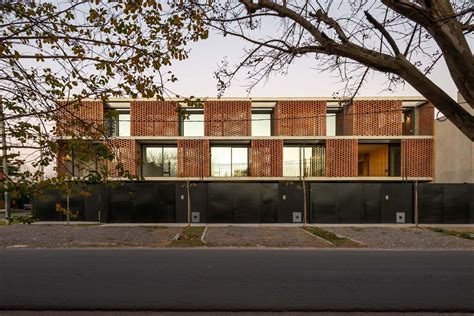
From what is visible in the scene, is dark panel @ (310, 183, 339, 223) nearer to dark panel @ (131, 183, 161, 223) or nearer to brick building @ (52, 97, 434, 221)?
brick building @ (52, 97, 434, 221)

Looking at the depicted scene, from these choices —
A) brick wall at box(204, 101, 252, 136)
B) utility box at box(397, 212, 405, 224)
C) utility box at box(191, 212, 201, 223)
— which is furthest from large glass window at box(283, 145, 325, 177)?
utility box at box(191, 212, 201, 223)

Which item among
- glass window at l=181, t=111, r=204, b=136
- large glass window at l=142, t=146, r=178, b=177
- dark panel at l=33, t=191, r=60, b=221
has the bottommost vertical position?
dark panel at l=33, t=191, r=60, b=221

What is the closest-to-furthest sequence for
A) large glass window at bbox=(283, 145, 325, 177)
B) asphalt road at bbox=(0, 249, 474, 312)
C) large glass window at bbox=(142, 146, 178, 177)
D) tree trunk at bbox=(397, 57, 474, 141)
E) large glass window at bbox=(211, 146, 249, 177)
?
tree trunk at bbox=(397, 57, 474, 141), asphalt road at bbox=(0, 249, 474, 312), large glass window at bbox=(283, 145, 325, 177), large glass window at bbox=(142, 146, 178, 177), large glass window at bbox=(211, 146, 249, 177)

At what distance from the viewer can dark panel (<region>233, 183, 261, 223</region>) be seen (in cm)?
2115

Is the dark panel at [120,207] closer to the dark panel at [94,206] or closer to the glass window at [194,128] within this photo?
the dark panel at [94,206]

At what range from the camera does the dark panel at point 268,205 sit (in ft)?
69.5

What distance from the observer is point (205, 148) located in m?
23.2

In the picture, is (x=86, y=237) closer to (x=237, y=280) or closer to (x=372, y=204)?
(x=237, y=280)

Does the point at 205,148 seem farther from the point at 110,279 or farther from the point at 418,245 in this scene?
the point at 110,279

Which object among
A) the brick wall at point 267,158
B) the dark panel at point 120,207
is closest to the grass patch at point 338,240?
the brick wall at point 267,158

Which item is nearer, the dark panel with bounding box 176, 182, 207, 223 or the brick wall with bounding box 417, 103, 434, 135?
the dark panel with bounding box 176, 182, 207, 223

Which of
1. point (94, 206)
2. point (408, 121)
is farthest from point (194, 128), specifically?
point (408, 121)

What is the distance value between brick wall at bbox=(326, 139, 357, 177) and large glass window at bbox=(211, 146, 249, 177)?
585 centimetres

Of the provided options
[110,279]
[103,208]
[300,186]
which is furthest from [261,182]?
[110,279]
